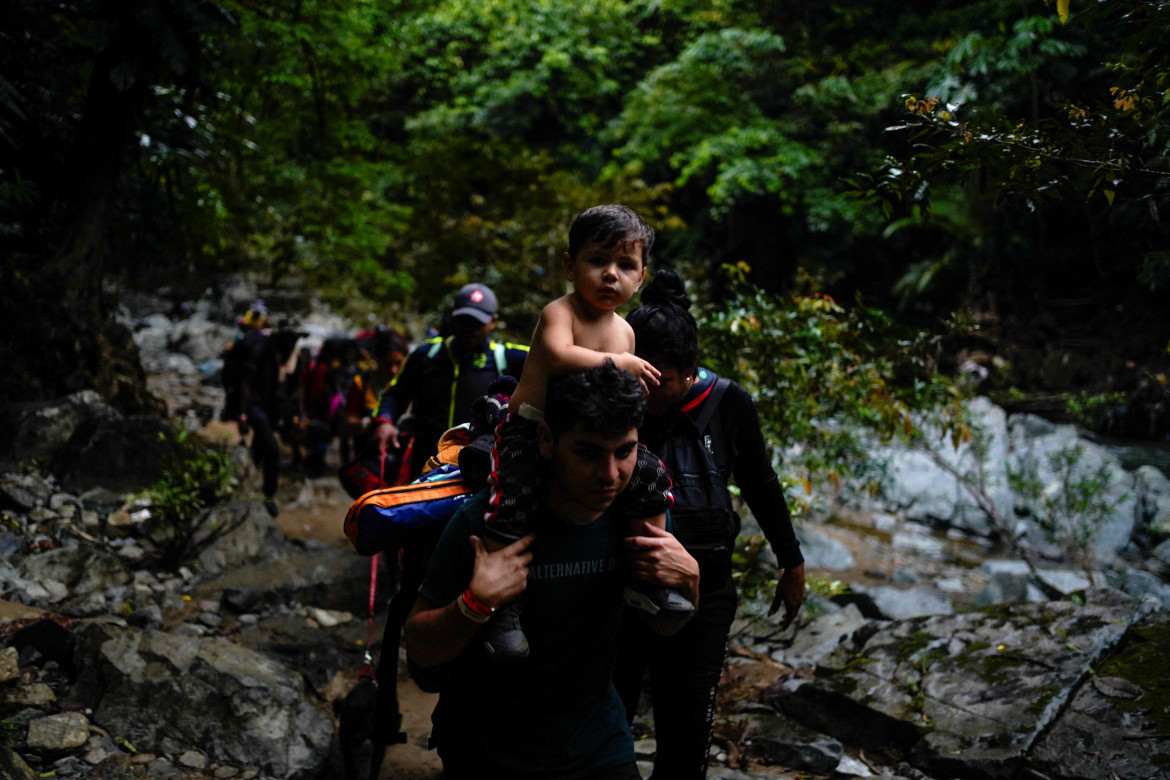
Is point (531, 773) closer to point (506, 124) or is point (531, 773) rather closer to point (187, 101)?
point (187, 101)

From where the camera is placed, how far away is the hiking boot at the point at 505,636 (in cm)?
170

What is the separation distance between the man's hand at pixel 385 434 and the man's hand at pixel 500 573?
2887mm

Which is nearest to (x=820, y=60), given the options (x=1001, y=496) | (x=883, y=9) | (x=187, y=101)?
(x=883, y=9)

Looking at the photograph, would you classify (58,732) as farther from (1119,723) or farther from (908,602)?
(908,602)

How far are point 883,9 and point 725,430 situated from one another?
17356mm

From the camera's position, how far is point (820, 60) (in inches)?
651

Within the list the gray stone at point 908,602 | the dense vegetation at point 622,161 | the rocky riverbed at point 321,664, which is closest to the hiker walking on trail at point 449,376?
the rocky riverbed at point 321,664

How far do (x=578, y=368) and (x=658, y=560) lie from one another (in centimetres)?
Answer: 56

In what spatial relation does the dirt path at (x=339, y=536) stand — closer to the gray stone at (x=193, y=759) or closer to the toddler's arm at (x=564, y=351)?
the gray stone at (x=193, y=759)

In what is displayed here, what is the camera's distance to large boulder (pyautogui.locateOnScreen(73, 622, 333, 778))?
3498 mm

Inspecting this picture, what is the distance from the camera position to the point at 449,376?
14.6 feet

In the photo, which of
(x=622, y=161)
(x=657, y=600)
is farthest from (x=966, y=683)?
(x=622, y=161)

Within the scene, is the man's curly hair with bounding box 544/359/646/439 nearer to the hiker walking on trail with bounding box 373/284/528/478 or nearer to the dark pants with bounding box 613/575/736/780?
the dark pants with bounding box 613/575/736/780

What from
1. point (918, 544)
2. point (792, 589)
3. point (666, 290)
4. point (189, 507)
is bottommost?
point (918, 544)
